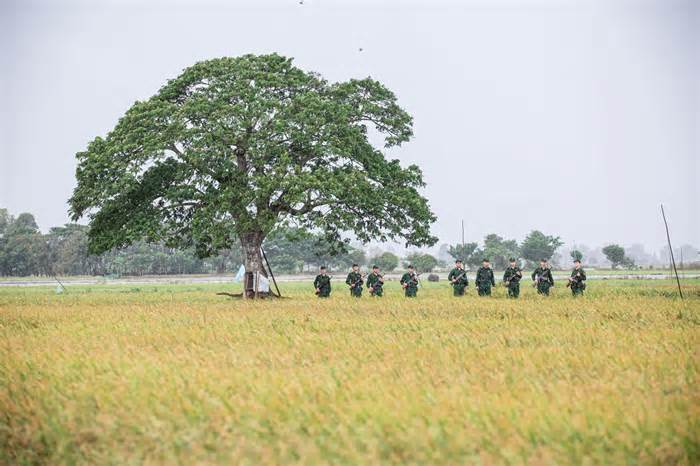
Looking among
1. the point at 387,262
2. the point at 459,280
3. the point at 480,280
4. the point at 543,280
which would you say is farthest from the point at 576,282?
the point at 387,262

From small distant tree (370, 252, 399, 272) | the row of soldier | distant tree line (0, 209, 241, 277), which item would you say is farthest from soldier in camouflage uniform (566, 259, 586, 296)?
small distant tree (370, 252, 399, 272)

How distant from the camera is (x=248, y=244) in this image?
3319 cm

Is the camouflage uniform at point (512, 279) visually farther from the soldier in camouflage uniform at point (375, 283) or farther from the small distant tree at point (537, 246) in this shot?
the small distant tree at point (537, 246)

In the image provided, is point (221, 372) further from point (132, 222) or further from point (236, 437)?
point (132, 222)

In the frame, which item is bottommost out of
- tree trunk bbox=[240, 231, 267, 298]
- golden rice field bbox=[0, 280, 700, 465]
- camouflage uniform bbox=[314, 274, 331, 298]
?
golden rice field bbox=[0, 280, 700, 465]

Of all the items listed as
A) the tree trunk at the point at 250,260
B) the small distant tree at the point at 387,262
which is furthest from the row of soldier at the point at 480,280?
the small distant tree at the point at 387,262

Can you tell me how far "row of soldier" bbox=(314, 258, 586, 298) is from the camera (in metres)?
29.7

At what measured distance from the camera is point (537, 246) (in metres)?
114

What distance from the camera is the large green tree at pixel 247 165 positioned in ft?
98.0

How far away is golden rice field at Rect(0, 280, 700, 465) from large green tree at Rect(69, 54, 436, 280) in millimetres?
14687

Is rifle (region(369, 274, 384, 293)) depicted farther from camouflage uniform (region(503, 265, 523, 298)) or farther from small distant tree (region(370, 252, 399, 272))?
small distant tree (region(370, 252, 399, 272))

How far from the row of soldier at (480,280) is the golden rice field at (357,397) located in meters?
13.6

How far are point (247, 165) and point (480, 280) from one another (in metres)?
11.2

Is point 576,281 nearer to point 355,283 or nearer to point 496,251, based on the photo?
point 355,283
